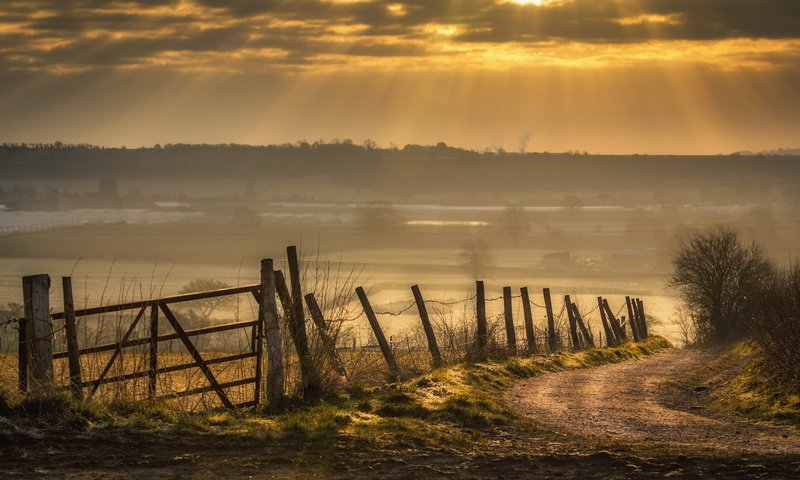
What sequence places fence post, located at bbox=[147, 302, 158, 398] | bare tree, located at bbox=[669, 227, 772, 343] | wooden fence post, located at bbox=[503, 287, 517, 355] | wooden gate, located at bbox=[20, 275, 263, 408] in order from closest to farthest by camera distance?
wooden gate, located at bbox=[20, 275, 263, 408], fence post, located at bbox=[147, 302, 158, 398], wooden fence post, located at bbox=[503, 287, 517, 355], bare tree, located at bbox=[669, 227, 772, 343]

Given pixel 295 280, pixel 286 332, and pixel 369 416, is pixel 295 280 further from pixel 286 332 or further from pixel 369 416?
pixel 369 416

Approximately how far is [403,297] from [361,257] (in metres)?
48.7

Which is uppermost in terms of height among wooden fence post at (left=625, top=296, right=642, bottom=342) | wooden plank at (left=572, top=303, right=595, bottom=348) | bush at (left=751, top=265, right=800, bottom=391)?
bush at (left=751, top=265, right=800, bottom=391)

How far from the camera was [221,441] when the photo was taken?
11289 mm

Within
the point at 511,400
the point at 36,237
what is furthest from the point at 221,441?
the point at 36,237

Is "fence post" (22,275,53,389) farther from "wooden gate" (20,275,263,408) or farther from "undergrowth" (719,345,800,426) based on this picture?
"undergrowth" (719,345,800,426)

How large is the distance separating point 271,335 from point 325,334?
1109 millimetres

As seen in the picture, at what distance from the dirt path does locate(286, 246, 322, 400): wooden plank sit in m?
3.27

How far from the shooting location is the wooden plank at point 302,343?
13.9 m

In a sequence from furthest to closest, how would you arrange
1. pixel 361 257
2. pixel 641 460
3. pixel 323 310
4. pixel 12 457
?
1. pixel 361 257
2. pixel 323 310
3. pixel 641 460
4. pixel 12 457

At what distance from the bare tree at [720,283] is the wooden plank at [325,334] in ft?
201

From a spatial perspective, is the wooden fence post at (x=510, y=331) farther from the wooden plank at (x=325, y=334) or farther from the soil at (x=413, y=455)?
the soil at (x=413, y=455)

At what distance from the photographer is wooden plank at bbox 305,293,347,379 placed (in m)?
14.4

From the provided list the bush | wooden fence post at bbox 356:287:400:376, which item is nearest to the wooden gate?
wooden fence post at bbox 356:287:400:376
